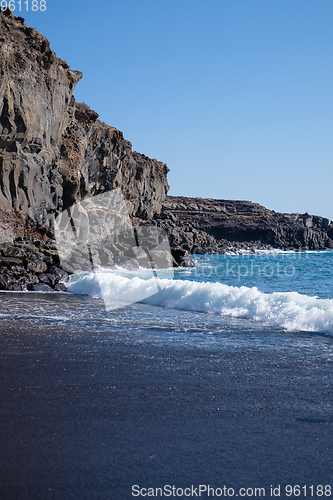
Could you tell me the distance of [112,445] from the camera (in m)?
3.27

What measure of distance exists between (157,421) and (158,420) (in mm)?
25

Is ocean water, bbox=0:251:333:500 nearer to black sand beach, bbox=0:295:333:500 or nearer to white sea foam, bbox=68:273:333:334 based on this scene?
black sand beach, bbox=0:295:333:500

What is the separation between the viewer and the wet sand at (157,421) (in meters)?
2.86

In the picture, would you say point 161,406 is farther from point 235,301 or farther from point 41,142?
point 41,142

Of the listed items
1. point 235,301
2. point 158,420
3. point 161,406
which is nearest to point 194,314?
point 235,301

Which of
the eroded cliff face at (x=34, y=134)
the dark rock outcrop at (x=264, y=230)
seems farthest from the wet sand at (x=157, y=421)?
the dark rock outcrop at (x=264, y=230)

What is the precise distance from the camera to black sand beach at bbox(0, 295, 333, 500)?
286 cm

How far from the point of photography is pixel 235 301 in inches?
455

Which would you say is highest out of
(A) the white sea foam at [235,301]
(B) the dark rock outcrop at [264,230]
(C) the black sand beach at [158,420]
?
(B) the dark rock outcrop at [264,230]

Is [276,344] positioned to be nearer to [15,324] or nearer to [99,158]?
[15,324]

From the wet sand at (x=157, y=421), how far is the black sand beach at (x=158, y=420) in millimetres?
11

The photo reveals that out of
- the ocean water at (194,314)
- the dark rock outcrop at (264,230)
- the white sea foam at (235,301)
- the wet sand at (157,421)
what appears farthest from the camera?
the dark rock outcrop at (264,230)

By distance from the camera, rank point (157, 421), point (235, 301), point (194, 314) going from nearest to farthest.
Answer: point (157, 421) < point (194, 314) < point (235, 301)

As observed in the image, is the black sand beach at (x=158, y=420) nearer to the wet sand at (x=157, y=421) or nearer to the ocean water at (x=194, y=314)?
the wet sand at (x=157, y=421)
